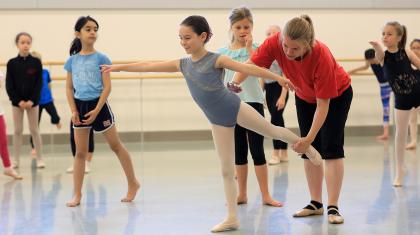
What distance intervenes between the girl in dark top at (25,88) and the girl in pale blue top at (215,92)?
119 inches

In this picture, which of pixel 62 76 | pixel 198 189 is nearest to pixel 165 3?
pixel 62 76

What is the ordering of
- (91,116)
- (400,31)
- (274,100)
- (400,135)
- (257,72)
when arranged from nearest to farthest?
(257,72)
(91,116)
(400,31)
(400,135)
(274,100)

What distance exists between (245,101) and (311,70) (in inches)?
31.6

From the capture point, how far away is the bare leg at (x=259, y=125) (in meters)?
3.28

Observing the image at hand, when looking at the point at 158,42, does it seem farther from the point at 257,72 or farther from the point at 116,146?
the point at 257,72

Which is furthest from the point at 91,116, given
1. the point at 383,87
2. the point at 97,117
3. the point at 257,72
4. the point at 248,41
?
the point at 383,87

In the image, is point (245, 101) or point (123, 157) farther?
point (123, 157)

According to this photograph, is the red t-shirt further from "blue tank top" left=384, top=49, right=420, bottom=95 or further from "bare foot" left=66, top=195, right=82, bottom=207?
"bare foot" left=66, top=195, right=82, bottom=207

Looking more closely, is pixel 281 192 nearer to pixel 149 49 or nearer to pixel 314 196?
pixel 314 196

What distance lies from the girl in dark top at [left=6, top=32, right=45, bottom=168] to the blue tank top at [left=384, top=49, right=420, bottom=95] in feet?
11.4

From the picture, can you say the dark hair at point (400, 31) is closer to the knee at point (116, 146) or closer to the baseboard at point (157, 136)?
the knee at point (116, 146)

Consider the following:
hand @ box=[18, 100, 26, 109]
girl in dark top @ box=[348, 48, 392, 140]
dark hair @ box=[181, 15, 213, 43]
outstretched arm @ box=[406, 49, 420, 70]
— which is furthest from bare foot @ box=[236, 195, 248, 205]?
A: girl in dark top @ box=[348, 48, 392, 140]

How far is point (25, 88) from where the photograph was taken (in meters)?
6.13

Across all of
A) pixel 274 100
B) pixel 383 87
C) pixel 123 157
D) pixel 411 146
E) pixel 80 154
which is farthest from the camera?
pixel 383 87
